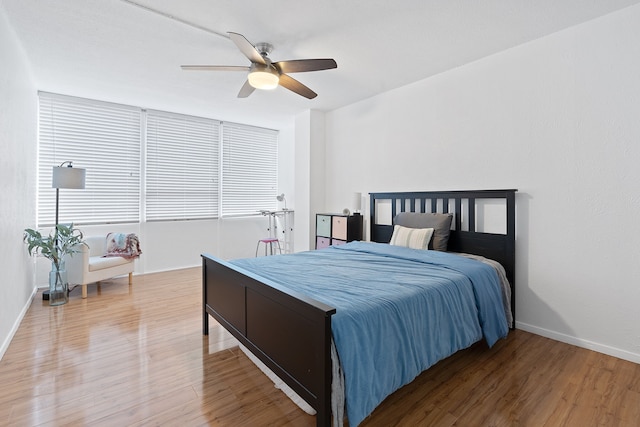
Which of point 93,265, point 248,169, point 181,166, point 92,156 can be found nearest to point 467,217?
point 248,169

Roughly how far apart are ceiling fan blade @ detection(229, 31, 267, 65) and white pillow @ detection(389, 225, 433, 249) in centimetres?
218

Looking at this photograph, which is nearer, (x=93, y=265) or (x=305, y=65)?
(x=305, y=65)

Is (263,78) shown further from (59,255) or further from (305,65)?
(59,255)

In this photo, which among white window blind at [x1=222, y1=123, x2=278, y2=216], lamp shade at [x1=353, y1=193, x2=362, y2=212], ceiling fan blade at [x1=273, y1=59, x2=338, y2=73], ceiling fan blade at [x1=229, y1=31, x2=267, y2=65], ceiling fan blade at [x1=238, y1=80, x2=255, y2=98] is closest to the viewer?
ceiling fan blade at [x1=229, y1=31, x2=267, y2=65]

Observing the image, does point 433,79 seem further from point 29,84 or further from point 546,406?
point 29,84

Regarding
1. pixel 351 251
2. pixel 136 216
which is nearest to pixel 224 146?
pixel 136 216

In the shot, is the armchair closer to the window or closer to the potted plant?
the potted plant

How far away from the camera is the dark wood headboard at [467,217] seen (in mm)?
2912

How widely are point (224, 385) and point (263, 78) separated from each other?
7.87ft

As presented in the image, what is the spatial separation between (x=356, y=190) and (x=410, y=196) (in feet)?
3.40

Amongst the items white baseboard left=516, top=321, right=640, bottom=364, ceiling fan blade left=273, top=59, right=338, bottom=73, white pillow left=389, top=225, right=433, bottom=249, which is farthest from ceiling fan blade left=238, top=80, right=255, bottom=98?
white baseboard left=516, top=321, right=640, bottom=364

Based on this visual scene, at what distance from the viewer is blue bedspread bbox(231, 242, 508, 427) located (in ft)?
5.02

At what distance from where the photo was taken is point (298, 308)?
164 centimetres

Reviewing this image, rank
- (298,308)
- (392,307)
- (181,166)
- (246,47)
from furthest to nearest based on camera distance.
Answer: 1. (181,166)
2. (246,47)
3. (392,307)
4. (298,308)
